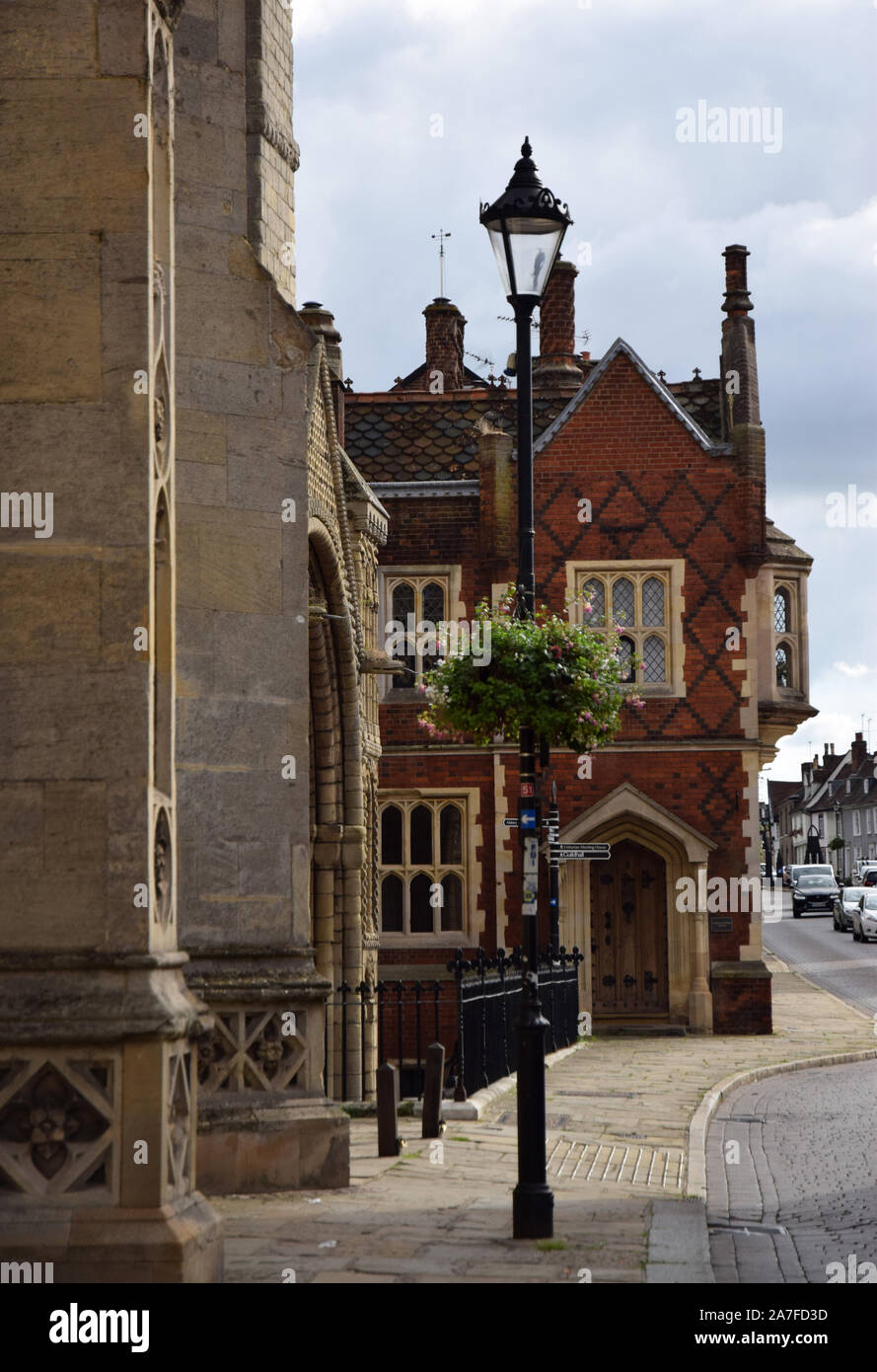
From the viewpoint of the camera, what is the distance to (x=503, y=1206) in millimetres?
9641

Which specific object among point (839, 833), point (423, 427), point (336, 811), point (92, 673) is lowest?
point (839, 833)

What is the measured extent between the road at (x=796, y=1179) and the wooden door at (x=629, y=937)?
18.1 feet

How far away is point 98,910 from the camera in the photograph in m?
6.62

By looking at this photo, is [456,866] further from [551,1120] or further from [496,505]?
[551,1120]

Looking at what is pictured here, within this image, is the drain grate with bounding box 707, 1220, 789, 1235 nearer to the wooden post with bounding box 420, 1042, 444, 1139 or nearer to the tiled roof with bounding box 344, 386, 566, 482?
the wooden post with bounding box 420, 1042, 444, 1139

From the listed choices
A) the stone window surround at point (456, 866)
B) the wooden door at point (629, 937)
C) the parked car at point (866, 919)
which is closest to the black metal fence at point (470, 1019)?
the stone window surround at point (456, 866)

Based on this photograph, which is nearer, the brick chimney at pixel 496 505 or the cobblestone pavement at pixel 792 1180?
the cobblestone pavement at pixel 792 1180

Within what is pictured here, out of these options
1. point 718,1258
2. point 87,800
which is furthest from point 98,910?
point 718,1258

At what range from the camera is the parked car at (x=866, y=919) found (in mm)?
47875

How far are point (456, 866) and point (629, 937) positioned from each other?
2.81m

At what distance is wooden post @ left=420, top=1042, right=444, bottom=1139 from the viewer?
12.4 metres

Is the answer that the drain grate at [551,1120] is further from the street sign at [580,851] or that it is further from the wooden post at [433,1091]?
the street sign at [580,851]

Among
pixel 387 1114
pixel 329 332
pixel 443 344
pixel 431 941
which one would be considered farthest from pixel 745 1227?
pixel 443 344

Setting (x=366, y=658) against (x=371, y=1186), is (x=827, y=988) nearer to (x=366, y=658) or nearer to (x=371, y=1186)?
(x=366, y=658)
